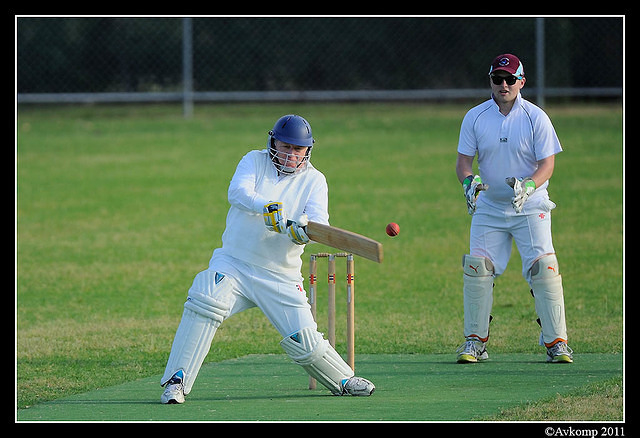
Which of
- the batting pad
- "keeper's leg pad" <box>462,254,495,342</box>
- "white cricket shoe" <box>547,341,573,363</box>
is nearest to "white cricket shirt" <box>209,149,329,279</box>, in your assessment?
the batting pad

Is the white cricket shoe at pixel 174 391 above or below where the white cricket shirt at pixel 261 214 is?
below

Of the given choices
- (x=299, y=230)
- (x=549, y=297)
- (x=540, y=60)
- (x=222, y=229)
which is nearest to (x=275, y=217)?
(x=299, y=230)

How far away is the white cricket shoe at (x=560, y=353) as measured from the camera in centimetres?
715

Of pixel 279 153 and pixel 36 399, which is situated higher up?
pixel 279 153

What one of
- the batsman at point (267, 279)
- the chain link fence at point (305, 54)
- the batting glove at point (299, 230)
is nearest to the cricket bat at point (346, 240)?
the batting glove at point (299, 230)

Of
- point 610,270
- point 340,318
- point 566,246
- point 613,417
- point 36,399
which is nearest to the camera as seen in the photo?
point 613,417

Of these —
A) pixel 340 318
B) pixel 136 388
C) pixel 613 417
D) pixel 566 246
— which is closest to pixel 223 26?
pixel 566 246

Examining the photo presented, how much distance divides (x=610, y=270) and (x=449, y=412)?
5.43m

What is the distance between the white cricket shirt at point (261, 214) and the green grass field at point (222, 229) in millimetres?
1356

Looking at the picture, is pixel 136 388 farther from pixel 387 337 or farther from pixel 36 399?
pixel 387 337

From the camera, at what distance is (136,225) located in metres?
13.1

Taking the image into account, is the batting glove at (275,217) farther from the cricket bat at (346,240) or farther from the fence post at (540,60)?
the fence post at (540,60)

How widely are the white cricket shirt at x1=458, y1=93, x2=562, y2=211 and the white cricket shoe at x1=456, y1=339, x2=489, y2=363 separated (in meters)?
0.86

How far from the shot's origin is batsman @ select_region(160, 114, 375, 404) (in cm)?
600
